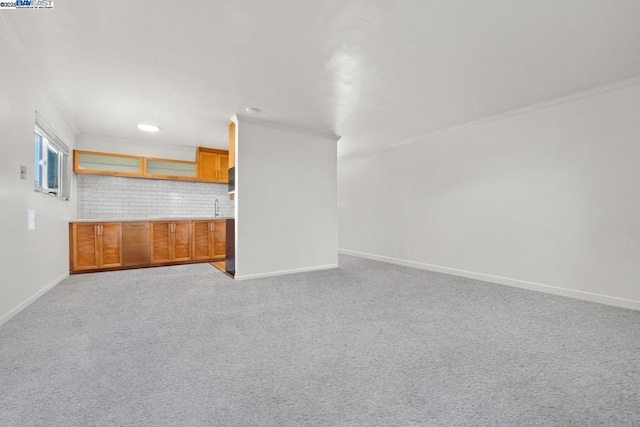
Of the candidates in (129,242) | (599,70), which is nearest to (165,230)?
(129,242)

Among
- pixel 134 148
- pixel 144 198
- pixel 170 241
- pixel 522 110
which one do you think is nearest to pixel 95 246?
pixel 170 241

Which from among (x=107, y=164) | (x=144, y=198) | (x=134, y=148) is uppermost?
(x=134, y=148)

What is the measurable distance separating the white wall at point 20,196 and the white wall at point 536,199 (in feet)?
18.3

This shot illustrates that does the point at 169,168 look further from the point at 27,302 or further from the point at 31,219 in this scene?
the point at 27,302

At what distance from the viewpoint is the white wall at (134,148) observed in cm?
548

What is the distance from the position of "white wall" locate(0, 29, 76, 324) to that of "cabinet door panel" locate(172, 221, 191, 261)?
1.95m

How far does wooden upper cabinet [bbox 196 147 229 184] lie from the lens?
20.6 feet

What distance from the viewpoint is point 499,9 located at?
207 centimetres

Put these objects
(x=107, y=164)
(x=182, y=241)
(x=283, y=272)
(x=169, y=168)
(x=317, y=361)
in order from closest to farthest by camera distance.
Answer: (x=317, y=361) < (x=283, y=272) < (x=107, y=164) < (x=182, y=241) < (x=169, y=168)

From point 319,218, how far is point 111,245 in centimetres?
376

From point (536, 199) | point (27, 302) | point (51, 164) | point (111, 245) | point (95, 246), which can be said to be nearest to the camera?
point (27, 302)

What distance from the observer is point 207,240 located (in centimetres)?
593

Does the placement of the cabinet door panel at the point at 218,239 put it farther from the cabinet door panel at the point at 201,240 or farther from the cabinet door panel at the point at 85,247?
the cabinet door panel at the point at 85,247

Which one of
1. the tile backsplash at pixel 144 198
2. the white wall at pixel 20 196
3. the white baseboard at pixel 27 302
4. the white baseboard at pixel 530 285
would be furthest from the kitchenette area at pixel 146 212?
the white baseboard at pixel 530 285
